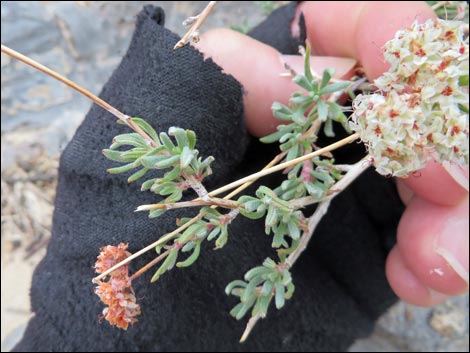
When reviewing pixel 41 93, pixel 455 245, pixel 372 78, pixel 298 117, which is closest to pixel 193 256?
pixel 298 117

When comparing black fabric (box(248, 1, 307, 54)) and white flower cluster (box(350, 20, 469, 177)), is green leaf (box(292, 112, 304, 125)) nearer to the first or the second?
white flower cluster (box(350, 20, 469, 177))

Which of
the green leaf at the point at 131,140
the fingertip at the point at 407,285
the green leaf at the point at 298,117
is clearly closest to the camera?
the green leaf at the point at 131,140

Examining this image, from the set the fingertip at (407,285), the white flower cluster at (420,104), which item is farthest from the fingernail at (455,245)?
the white flower cluster at (420,104)

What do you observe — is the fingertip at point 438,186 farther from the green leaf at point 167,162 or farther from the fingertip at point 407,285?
the green leaf at point 167,162

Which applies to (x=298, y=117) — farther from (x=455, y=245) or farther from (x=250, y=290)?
(x=455, y=245)

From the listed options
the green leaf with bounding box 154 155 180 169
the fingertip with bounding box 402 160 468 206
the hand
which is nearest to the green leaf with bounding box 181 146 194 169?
the green leaf with bounding box 154 155 180 169

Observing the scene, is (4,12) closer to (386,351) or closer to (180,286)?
(180,286)

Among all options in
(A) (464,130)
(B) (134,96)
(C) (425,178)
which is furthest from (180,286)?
(A) (464,130)

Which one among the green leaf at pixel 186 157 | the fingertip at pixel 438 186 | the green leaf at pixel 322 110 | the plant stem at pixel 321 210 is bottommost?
the fingertip at pixel 438 186
